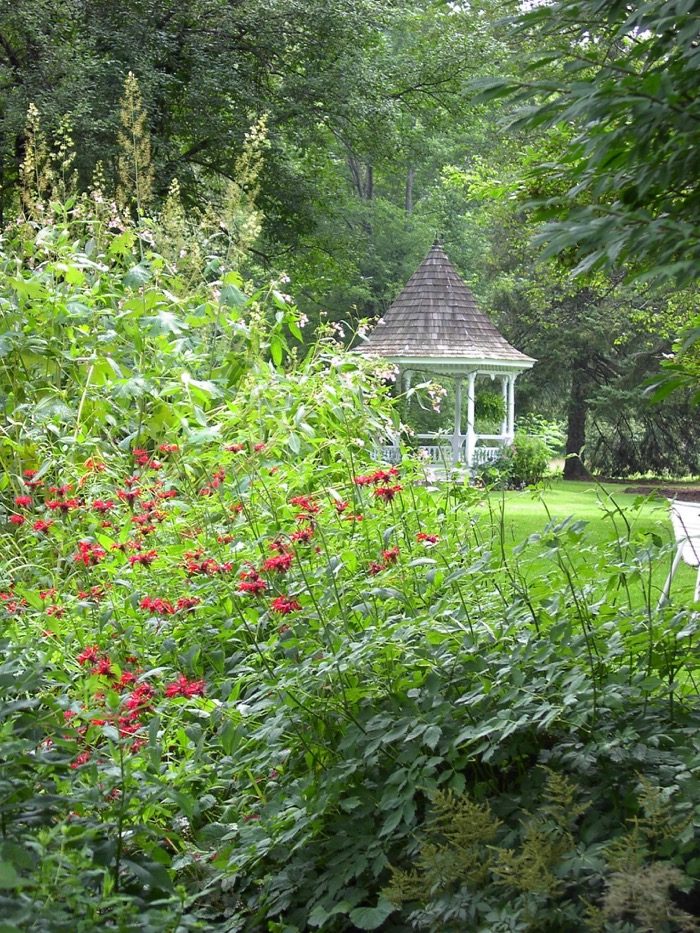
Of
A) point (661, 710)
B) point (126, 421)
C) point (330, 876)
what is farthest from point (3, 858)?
point (126, 421)

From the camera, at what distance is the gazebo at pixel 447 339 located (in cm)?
1617

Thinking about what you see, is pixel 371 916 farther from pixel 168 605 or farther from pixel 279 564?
pixel 168 605

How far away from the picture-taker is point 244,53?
13.1 meters

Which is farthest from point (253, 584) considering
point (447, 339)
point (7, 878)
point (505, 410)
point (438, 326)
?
point (505, 410)

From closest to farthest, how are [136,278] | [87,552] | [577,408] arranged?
[87,552] → [136,278] → [577,408]

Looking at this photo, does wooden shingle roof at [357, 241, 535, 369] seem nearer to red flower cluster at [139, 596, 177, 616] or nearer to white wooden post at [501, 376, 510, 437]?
white wooden post at [501, 376, 510, 437]

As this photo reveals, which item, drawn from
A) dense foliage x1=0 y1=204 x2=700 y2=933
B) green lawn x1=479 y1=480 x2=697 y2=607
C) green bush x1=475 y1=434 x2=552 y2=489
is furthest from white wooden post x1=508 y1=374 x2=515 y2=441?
dense foliage x1=0 y1=204 x2=700 y2=933

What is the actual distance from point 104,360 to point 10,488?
24.3 inches

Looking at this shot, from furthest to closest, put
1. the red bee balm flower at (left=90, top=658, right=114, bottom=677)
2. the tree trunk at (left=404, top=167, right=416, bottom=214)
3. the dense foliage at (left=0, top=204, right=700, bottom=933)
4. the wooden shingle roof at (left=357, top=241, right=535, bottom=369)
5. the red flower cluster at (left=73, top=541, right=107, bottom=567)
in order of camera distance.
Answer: the tree trunk at (left=404, top=167, right=416, bottom=214) < the wooden shingle roof at (left=357, top=241, right=535, bottom=369) < the red flower cluster at (left=73, top=541, right=107, bottom=567) < the red bee balm flower at (left=90, top=658, right=114, bottom=677) < the dense foliage at (left=0, top=204, right=700, bottom=933)

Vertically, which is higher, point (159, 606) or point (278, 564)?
point (278, 564)

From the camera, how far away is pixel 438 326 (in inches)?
655

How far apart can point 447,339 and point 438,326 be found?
0.29 meters

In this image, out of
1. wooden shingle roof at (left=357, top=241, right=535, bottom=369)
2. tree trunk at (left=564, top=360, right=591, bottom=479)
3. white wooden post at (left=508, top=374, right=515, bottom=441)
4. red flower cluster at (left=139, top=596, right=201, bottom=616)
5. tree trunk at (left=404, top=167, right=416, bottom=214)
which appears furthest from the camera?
tree trunk at (left=404, top=167, right=416, bottom=214)

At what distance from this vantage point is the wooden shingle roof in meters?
16.3
